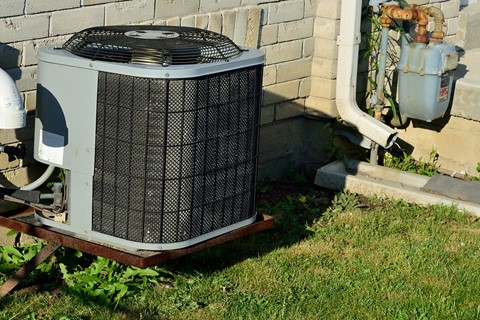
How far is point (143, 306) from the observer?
4.92 meters

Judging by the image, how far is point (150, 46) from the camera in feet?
15.3

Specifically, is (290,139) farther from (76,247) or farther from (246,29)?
(76,247)

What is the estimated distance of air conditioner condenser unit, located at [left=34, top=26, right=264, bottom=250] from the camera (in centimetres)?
457

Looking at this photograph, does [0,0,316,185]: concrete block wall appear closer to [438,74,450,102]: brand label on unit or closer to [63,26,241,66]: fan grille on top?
[63,26,241,66]: fan grille on top

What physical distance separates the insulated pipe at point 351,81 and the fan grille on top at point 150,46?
2061 millimetres

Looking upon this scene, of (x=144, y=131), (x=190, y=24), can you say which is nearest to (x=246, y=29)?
(x=190, y=24)

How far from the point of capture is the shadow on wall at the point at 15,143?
510 centimetres

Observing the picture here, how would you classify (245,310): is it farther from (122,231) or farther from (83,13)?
(83,13)

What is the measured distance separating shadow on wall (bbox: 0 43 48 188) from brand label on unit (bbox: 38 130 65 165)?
23 cm

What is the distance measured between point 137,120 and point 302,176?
9.26 feet

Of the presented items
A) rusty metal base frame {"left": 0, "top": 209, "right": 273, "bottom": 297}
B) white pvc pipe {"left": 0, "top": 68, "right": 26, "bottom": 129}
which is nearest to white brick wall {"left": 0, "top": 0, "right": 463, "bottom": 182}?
white pvc pipe {"left": 0, "top": 68, "right": 26, "bottom": 129}

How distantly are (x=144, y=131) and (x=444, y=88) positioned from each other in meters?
3.11

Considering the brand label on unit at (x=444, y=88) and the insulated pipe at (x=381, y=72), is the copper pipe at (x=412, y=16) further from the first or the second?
the brand label on unit at (x=444, y=88)

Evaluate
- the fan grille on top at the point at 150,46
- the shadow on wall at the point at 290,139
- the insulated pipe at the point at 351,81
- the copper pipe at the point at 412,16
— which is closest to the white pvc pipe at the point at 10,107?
the fan grille on top at the point at 150,46
